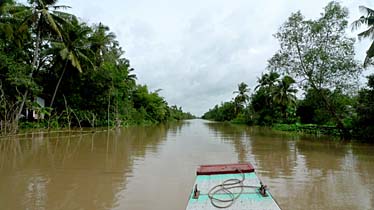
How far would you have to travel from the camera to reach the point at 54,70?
26.6m

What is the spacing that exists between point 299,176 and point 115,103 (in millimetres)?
27150

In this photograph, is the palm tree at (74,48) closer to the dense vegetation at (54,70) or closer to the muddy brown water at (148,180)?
the dense vegetation at (54,70)

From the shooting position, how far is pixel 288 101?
3809cm

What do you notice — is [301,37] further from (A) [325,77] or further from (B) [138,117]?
(B) [138,117]

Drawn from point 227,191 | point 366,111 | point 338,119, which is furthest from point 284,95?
point 227,191

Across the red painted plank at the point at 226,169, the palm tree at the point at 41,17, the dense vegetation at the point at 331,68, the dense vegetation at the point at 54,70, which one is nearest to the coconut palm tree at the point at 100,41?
the dense vegetation at the point at 54,70

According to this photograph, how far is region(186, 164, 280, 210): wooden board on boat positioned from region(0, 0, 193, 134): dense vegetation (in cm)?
1676

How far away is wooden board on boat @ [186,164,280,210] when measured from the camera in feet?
12.4

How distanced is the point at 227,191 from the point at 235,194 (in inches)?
6.3

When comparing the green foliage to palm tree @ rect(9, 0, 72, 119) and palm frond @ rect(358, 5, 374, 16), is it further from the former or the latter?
palm tree @ rect(9, 0, 72, 119)

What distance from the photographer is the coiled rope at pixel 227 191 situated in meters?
3.91

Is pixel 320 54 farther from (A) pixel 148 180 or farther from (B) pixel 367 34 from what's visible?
(A) pixel 148 180

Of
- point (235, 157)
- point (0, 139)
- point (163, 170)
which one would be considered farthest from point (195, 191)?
point (0, 139)

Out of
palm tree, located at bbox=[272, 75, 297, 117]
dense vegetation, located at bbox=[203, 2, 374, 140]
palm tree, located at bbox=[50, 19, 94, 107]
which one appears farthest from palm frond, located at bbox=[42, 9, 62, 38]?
palm tree, located at bbox=[272, 75, 297, 117]
